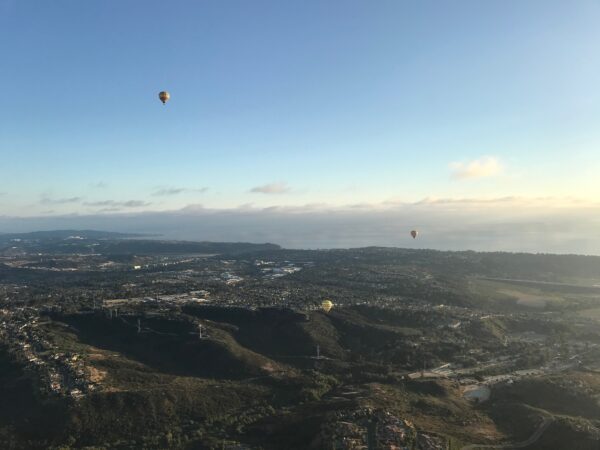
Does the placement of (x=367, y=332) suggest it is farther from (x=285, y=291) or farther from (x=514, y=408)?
(x=285, y=291)

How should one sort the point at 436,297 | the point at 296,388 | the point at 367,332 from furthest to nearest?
the point at 436,297, the point at 367,332, the point at 296,388

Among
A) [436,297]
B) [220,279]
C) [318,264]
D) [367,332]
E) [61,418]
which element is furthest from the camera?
[318,264]

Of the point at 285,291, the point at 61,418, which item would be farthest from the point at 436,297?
the point at 61,418

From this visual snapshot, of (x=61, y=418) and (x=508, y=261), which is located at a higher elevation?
(x=508, y=261)

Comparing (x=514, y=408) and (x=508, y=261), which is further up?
(x=508, y=261)

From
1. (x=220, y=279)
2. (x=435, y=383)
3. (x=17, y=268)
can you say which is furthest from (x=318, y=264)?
(x=435, y=383)

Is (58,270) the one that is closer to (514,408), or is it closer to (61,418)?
(61,418)

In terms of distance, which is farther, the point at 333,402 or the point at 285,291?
the point at 285,291

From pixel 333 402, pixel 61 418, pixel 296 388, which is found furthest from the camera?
pixel 296 388

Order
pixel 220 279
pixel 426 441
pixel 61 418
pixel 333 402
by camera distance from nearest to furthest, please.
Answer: pixel 426 441
pixel 61 418
pixel 333 402
pixel 220 279
